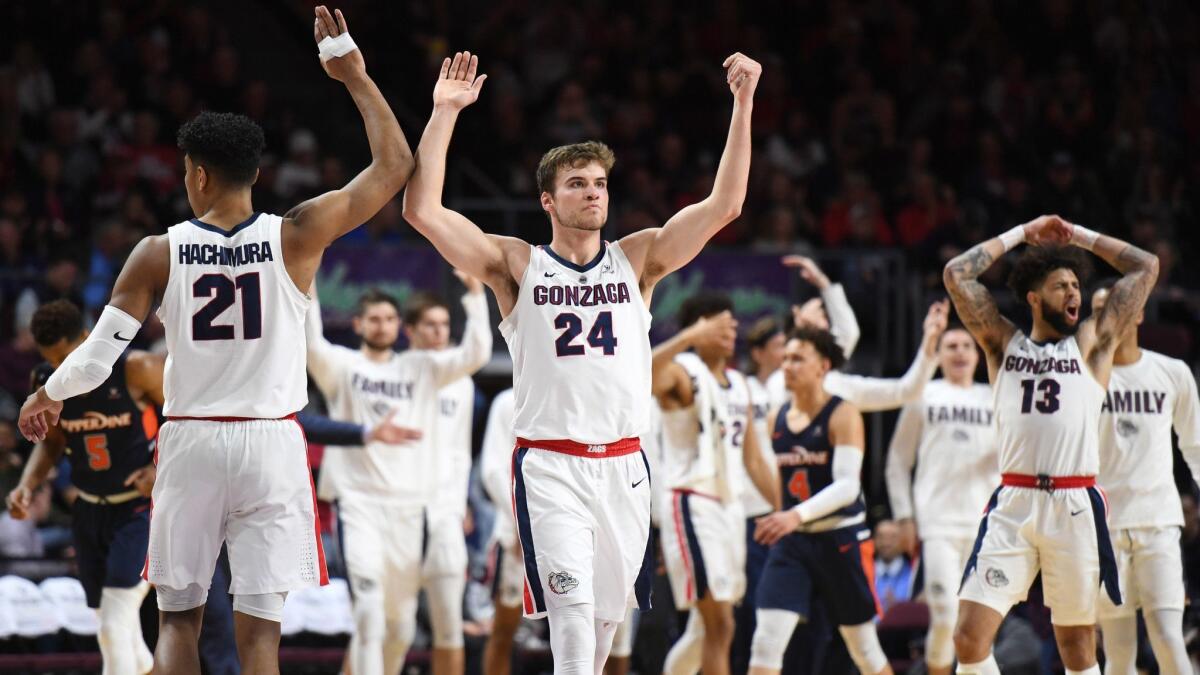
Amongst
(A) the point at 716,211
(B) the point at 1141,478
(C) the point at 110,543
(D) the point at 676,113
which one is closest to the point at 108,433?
(C) the point at 110,543

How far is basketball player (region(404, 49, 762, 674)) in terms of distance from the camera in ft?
21.1

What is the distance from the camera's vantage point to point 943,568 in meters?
10.6

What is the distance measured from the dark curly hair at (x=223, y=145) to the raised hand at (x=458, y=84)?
827 millimetres

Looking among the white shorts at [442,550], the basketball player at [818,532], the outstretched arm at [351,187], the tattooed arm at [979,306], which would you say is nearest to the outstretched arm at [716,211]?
the outstretched arm at [351,187]

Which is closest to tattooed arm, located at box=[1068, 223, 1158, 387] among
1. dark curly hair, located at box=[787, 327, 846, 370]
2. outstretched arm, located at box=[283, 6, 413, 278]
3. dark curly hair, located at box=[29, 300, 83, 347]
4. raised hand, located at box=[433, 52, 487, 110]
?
dark curly hair, located at box=[787, 327, 846, 370]

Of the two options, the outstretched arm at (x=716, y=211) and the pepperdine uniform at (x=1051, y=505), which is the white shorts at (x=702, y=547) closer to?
the pepperdine uniform at (x=1051, y=505)

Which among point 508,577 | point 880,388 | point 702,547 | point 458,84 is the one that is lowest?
point 508,577

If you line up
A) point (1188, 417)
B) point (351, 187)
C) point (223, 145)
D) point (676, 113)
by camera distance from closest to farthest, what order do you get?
point (223, 145)
point (351, 187)
point (1188, 417)
point (676, 113)

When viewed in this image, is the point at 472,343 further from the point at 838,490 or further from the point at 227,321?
the point at 227,321

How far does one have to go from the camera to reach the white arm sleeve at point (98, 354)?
617 cm

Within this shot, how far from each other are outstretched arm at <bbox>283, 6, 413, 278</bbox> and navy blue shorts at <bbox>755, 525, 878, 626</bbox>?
3.79m

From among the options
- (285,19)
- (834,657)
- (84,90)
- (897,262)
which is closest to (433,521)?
(834,657)

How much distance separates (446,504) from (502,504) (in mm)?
636

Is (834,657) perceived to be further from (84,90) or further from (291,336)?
(84,90)
